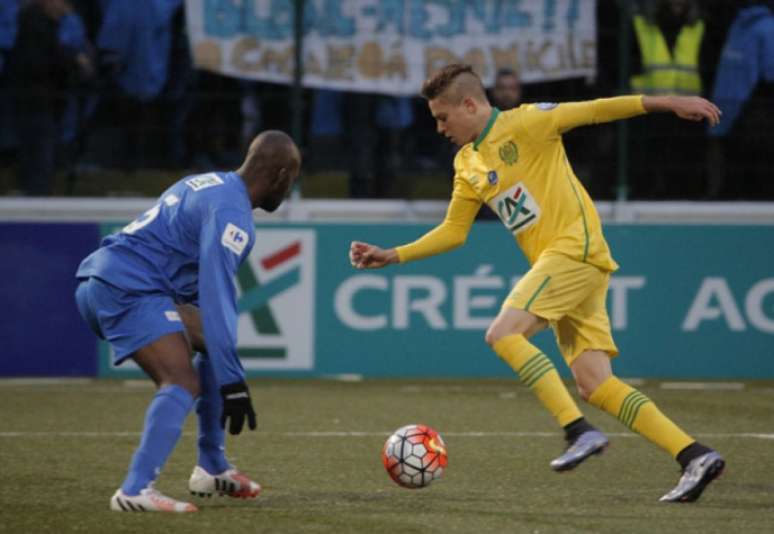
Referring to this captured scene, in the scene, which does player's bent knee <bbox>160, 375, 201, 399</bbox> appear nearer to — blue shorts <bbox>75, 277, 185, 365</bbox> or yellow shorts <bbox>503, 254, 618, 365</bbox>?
blue shorts <bbox>75, 277, 185, 365</bbox>

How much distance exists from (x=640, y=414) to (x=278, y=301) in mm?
5326

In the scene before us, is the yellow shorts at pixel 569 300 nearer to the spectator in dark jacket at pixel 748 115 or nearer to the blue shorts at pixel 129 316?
the blue shorts at pixel 129 316

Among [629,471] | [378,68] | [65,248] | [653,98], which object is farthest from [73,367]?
[653,98]

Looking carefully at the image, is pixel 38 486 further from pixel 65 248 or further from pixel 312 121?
pixel 312 121

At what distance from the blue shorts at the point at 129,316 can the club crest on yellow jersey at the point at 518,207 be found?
1.63 m

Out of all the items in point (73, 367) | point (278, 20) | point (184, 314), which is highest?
point (278, 20)

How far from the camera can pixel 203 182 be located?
6773 millimetres

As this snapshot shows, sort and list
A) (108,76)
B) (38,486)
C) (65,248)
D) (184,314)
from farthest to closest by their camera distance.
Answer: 1. (108,76)
2. (65,248)
3. (38,486)
4. (184,314)

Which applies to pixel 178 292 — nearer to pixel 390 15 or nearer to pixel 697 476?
pixel 697 476

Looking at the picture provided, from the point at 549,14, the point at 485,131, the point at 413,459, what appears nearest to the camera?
the point at 413,459

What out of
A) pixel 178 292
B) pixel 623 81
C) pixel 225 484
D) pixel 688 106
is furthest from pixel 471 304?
pixel 178 292

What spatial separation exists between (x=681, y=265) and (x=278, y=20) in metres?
3.50

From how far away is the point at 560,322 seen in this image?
7.68 meters

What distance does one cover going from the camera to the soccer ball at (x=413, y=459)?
24.0 feet
